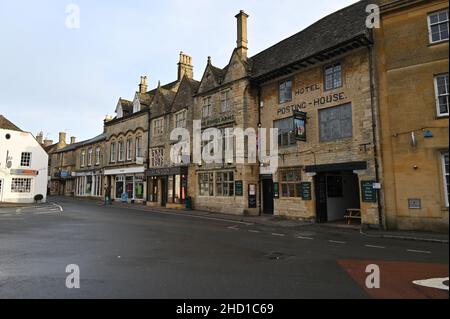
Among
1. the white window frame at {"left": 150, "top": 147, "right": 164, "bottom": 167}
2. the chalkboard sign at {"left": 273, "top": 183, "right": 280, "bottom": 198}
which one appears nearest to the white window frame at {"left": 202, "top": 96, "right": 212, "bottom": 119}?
the white window frame at {"left": 150, "top": 147, "right": 164, "bottom": 167}

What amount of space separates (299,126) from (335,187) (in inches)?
181

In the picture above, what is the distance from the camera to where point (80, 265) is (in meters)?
7.78

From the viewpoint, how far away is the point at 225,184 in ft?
76.2

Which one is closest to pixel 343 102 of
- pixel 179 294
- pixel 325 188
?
pixel 325 188

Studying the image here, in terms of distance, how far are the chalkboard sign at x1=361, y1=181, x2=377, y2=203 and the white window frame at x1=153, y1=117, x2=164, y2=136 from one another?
2028 cm

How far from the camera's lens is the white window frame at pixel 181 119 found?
27938 millimetres

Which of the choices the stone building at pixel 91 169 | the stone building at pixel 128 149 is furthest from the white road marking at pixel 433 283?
the stone building at pixel 91 169

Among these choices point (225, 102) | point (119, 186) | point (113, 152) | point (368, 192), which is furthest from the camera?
point (113, 152)

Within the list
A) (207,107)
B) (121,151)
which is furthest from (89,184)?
(207,107)

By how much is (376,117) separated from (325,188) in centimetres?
522

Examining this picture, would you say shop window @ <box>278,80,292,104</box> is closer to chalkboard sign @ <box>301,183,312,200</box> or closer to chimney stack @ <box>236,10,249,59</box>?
chimney stack @ <box>236,10,249,59</box>

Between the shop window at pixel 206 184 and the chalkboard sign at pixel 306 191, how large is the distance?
26.5 feet

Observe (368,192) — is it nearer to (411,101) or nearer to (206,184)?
(411,101)

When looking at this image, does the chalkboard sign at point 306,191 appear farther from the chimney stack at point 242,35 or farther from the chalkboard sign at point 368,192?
the chimney stack at point 242,35
